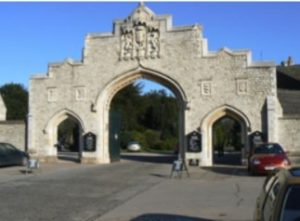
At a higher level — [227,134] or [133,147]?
[227,134]

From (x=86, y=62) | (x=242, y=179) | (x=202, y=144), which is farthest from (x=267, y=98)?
(x=86, y=62)

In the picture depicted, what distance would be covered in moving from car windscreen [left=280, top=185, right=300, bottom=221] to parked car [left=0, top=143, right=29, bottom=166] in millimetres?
25272

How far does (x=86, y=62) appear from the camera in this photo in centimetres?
3309

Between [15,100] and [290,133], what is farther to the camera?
[15,100]

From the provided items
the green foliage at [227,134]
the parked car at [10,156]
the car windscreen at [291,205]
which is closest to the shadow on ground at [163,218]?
the car windscreen at [291,205]

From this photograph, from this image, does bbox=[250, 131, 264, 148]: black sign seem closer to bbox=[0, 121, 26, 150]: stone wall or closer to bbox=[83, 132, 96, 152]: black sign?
bbox=[83, 132, 96, 152]: black sign

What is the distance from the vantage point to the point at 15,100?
7112cm

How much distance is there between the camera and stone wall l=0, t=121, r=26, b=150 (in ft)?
114

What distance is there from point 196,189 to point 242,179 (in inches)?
172

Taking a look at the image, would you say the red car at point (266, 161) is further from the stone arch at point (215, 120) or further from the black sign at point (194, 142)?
the black sign at point (194, 142)

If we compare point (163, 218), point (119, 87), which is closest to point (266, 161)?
point (119, 87)

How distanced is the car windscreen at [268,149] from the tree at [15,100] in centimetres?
4449

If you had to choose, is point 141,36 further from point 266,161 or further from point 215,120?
point 266,161

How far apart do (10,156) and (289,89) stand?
20329 mm
